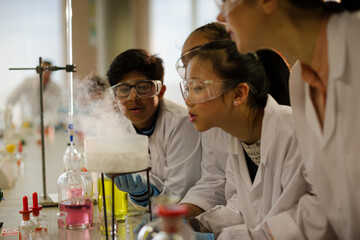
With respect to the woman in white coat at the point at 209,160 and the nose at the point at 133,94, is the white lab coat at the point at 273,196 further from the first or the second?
the nose at the point at 133,94

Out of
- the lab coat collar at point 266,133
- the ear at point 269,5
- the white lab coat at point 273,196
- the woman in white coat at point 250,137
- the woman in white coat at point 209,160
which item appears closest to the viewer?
the ear at point 269,5

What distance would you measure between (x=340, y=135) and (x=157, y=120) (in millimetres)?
1516

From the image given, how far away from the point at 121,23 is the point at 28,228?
26.8 feet

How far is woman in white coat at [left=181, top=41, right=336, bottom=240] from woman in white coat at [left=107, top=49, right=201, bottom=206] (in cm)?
45

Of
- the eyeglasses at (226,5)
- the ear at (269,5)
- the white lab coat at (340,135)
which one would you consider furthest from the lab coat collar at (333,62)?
the eyeglasses at (226,5)

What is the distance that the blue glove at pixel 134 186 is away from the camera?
6.06 ft

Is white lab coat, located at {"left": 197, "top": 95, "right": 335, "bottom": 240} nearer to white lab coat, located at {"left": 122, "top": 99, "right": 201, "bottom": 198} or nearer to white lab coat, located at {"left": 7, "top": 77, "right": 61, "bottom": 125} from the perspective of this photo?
white lab coat, located at {"left": 122, "top": 99, "right": 201, "bottom": 198}

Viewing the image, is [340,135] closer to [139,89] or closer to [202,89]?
[202,89]


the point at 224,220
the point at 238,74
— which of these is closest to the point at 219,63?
the point at 238,74

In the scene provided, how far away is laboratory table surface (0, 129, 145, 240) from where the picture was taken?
1709 millimetres

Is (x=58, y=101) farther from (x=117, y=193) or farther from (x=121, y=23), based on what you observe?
(x=121, y=23)

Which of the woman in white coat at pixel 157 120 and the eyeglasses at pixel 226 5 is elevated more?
the eyeglasses at pixel 226 5

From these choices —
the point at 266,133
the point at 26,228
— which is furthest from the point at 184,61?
the point at 26,228

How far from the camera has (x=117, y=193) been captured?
2066 millimetres
